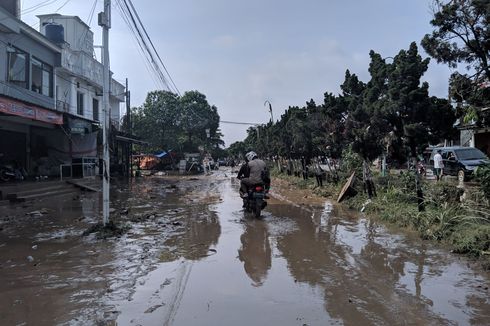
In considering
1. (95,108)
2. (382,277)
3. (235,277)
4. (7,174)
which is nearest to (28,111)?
(7,174)

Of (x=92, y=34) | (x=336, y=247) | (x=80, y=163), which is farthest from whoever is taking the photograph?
(x=92, y=34)

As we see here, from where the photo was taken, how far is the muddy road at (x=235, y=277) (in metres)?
4.86

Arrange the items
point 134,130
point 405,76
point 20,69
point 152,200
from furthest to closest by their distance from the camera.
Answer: point 134,130
point 20,69
point 152,200
point 405,76

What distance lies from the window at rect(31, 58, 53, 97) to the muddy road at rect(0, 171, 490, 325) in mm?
16194

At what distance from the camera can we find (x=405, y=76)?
11.7 metres

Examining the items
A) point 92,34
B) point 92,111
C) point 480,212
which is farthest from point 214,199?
point 92,34

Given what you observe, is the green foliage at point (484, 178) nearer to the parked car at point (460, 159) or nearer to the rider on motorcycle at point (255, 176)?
the rider on motorcycle at point (255, 176)

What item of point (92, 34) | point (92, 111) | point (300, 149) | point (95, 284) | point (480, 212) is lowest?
point (95, 284)

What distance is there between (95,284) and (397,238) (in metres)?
6.20

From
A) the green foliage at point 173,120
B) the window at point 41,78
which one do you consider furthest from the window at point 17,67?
the green foliage at point 173,120

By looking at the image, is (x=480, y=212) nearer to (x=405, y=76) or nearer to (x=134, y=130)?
(x=405, y=76)

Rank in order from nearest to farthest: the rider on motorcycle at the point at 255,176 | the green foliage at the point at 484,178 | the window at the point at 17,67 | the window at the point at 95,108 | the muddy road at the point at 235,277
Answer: the muddy road at the point at 235,277 → the green foliage at the point at 484,178 → the rider on motorcycle at the point at 255,176 → the window at the point at 17,67 → the window at the point at 95,108

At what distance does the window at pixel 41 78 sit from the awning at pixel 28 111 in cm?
434

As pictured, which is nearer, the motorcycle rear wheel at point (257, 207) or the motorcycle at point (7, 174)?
the motorcycle rear wheel at point (257, 207)
